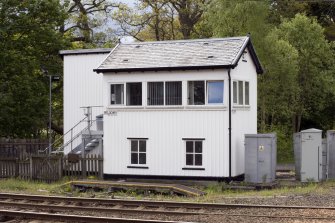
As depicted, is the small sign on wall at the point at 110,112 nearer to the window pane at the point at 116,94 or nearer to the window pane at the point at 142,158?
the window pane at the point at 116,94

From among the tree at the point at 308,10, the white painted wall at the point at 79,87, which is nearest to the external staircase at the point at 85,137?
the white painted wall at the point at 79,87

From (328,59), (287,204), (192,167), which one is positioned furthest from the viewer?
(328,59)

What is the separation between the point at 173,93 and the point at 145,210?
900 cm

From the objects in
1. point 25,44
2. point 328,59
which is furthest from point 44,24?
point 328,59

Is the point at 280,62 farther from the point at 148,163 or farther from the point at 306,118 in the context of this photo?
the point at 148,163

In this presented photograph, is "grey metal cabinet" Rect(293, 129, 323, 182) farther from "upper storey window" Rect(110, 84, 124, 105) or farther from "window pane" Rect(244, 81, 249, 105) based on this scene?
"upper storey window" Rect(110, 84, 124, 105)

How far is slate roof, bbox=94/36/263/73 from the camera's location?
23.4 metres

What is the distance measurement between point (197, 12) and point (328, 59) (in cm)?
1526

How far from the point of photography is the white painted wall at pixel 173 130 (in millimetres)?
23062

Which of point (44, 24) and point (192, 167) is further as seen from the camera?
point (44, 24)

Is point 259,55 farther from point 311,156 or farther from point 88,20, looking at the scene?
point 88,20

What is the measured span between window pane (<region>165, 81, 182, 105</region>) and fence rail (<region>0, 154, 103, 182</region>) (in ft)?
12.6

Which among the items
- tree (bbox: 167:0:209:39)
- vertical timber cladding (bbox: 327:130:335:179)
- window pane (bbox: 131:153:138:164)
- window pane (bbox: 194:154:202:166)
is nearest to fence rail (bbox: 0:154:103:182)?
window pane (bbox: 131:153:138:164)

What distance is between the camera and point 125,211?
15.6 metres
